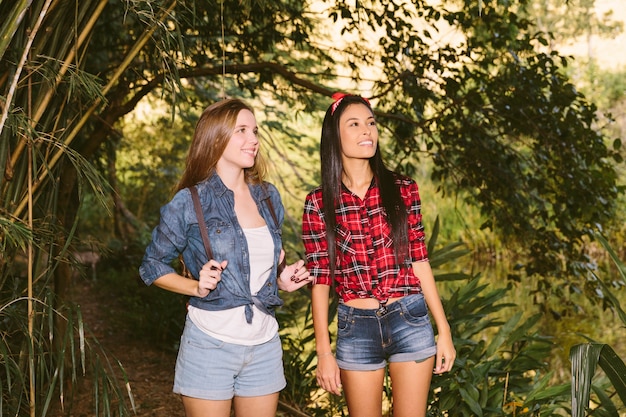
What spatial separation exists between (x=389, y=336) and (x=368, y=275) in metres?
0.19

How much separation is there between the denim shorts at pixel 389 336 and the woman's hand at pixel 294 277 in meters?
0.20

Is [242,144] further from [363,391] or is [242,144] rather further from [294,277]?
[363,391]

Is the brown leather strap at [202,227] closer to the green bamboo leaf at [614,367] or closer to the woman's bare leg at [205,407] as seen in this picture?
the woman's bare leg at [205,407]

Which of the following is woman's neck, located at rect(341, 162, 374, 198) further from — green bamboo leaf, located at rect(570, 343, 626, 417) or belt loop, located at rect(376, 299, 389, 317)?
green bamboo leaf, located at rect(570, 343, 626, 417)

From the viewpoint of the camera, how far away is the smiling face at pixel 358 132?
2.46 m

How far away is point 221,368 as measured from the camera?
216 cm

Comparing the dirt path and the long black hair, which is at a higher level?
the long black hair

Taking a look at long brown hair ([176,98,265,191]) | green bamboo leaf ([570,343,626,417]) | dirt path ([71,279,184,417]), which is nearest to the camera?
green bamboo leaf ([570,343,626,417])

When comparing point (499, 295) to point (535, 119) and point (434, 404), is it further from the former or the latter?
point (535, 119)

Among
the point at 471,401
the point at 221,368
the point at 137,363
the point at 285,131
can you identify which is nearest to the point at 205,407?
the point at 221,368

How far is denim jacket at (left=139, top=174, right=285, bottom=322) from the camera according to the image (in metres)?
2.20

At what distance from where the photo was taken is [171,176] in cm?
942

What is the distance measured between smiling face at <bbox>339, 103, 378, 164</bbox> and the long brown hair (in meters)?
0.34

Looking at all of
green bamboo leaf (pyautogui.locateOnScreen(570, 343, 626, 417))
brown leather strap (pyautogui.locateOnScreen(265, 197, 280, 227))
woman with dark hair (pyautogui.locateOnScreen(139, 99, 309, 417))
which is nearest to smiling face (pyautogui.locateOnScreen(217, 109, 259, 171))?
woman with dark hair (pyautogui.locateOnScreen(139, 99, 309, 417))
